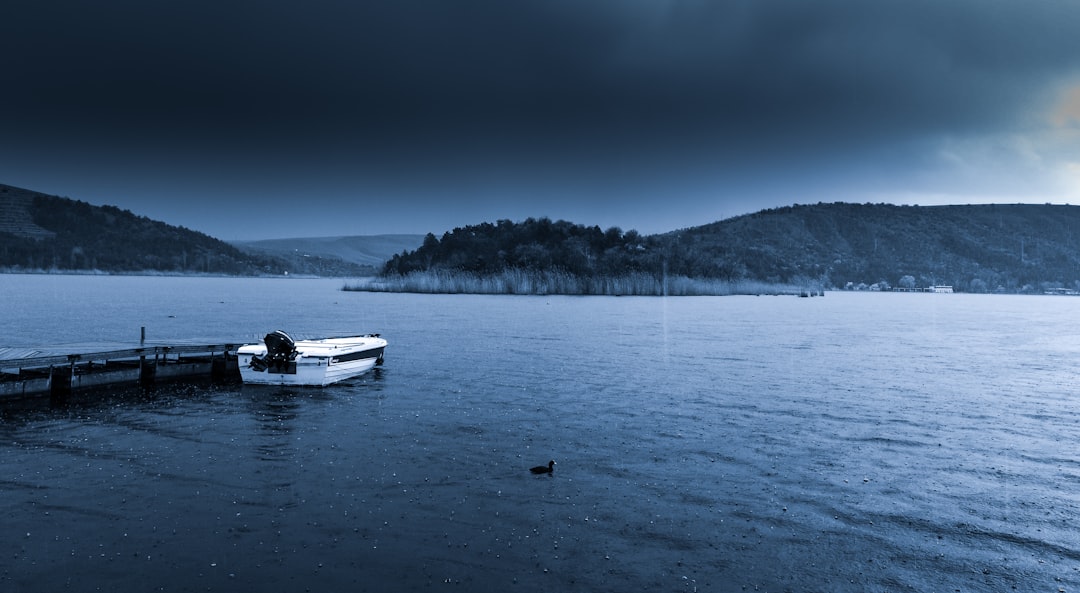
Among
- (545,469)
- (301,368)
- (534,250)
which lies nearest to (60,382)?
(301,368)

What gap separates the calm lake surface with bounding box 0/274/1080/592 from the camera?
8.65m

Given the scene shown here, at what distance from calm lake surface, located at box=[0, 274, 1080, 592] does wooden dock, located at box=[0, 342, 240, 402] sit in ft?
4.69

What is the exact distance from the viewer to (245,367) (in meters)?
23.2

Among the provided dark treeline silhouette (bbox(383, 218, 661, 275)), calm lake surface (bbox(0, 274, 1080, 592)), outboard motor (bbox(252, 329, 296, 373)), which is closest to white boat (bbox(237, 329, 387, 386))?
outboard motor (bbox(252, 329, 296, 373))

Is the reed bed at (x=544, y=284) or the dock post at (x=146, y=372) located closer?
the dock post at (x=146, y=372)

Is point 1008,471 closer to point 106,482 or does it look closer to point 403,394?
point 403,394

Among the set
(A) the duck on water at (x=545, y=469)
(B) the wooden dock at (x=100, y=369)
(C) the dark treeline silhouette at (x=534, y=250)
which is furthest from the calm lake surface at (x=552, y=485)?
(C) the dark treeline silhouette at (x=534, y=250)

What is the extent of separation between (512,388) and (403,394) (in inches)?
146

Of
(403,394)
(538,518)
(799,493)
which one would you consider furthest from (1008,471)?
(403,394)

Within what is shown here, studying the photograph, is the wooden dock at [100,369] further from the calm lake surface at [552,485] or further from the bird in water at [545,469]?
the bird in water at [545,469]

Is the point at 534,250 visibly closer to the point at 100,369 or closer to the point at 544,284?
the point at 544,284

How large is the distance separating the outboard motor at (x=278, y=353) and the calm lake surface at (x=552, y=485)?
93cm

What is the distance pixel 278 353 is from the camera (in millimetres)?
22844

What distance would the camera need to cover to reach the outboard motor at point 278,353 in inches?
899
